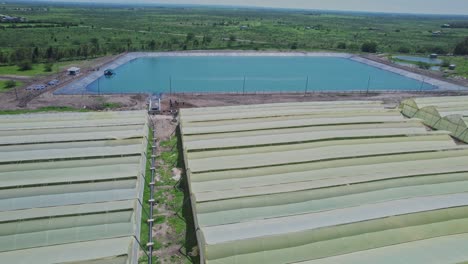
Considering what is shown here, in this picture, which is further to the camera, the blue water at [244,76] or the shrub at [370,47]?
the shrub at [370,47]

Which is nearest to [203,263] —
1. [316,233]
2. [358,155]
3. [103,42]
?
[316,233]

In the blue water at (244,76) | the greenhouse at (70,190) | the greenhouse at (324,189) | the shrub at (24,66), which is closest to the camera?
the greenhouse at (324,189)

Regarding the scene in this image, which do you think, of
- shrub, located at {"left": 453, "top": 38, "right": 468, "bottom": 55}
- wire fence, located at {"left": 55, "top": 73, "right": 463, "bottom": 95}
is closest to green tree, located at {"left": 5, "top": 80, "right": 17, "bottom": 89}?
wire fence, located at {"left": 55, "top": 73, "right": 463, "bottom": 95}

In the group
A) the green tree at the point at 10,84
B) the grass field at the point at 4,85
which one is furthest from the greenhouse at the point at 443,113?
the green tree at the point at 10,84

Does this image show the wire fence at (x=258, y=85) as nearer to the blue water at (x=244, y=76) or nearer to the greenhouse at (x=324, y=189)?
the blue water at (x=244, y=76)

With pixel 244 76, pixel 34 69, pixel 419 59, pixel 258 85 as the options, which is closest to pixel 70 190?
pixel 258 85

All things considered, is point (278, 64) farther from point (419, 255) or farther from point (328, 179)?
point (419, 255)
